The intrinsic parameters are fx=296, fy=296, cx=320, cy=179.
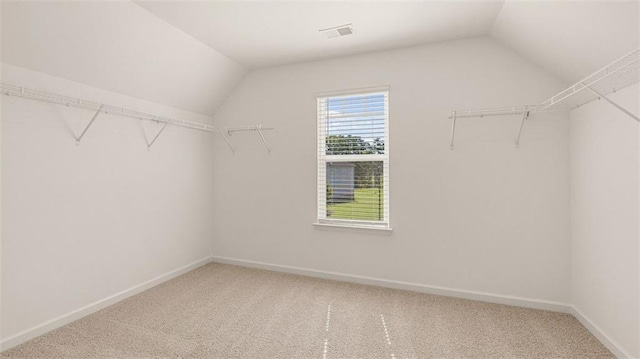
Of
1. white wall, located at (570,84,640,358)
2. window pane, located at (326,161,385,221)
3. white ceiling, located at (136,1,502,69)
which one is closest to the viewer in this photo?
white wall, located at (570,84,640,358)

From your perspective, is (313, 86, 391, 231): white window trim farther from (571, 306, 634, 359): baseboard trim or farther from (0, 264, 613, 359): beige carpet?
(571, 306, 634, 359): baseboard trim

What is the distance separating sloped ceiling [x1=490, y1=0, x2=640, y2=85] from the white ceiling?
0.22m

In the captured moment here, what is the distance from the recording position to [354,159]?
334cm

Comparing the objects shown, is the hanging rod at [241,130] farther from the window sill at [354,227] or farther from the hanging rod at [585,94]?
the hanging rod at [585,94]

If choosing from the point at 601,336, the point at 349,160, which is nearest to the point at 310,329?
the point at 349,160

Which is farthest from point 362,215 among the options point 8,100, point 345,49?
point 8,100

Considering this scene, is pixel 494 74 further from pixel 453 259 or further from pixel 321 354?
pixel 321 354

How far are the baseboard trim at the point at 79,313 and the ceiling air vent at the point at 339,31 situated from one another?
120 inches

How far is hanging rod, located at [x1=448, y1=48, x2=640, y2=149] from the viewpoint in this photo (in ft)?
5.51

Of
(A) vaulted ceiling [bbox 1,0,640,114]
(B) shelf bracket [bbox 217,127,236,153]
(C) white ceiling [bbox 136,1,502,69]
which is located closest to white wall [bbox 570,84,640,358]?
(A) vaulted ceiling [bbox 1,0,640,114]

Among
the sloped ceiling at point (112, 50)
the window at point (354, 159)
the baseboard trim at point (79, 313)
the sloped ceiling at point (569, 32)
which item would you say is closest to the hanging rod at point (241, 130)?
the sloped ceiling at point (112, 50)

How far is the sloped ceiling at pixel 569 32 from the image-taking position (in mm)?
1646

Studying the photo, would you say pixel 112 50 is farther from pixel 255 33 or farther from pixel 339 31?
pixel 339 31

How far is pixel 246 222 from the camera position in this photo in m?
3.80
